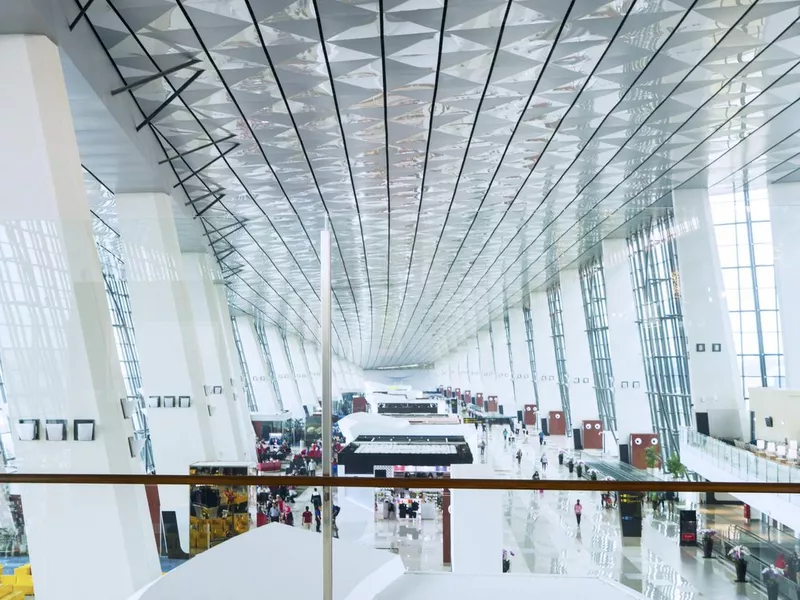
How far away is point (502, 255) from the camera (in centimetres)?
2873

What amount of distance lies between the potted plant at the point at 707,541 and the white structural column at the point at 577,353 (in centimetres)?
3096

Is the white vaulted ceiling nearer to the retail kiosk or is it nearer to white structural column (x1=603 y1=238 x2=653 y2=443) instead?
the retail kiosk

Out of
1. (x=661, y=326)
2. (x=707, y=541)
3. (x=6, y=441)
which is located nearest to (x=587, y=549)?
(x=707, y=541)

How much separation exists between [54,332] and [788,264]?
18.7m

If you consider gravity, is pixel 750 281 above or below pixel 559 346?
above

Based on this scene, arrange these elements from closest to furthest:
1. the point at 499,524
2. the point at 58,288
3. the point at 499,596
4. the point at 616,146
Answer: the point at 499,596 → the point at 499,524 → the point at 58,288 → the point at 616,146

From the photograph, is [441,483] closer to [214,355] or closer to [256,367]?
[256,367]

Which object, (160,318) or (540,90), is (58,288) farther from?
(540,90)

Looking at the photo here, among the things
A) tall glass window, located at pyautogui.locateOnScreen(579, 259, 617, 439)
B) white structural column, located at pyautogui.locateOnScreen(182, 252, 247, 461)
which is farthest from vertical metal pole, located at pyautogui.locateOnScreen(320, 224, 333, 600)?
tall glass window, located at pyautogui.locateOnScreen(579, 259, 617, 439)

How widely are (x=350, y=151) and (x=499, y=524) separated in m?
10.3

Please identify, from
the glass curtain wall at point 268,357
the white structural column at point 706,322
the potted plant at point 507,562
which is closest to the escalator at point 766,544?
the potted plant at point 507,562

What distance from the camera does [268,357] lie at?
45.5 feet

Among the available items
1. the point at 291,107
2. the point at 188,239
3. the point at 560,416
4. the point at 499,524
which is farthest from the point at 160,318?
the point at 560,416

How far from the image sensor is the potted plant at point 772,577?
14.4 feet
